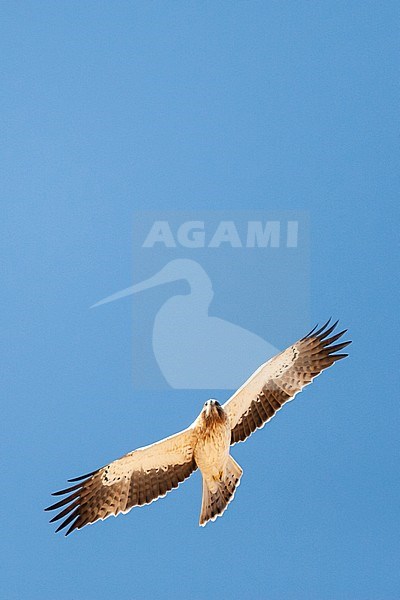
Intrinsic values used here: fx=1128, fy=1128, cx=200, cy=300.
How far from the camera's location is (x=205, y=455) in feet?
12.7

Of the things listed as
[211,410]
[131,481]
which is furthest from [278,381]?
[131,481]

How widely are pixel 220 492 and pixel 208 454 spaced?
19 cm

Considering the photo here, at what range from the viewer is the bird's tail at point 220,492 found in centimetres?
396

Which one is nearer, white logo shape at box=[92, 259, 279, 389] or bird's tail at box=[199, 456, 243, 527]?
bird's tail at box=[199, 456, 243, 527]

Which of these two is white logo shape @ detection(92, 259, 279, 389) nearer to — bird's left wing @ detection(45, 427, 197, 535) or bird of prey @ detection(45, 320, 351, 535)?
bird of prey @ detection(45, 320, 351, 535)

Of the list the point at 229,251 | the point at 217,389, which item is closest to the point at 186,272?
the point at 229,251

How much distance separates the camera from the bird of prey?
3.83 m

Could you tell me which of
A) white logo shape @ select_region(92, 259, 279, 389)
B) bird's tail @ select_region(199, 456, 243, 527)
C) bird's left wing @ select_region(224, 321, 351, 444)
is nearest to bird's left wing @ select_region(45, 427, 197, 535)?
bird's tail @ select_region(199, 456, 243, 527)

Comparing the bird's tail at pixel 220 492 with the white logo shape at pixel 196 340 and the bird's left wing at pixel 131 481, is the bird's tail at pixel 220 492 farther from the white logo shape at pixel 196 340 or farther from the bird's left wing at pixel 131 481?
the white logo shape at pixel 196 340

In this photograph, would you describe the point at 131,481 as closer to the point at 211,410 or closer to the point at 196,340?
the point at 211,410

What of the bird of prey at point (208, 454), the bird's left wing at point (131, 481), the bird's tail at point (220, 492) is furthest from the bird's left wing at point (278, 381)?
the bird's left wing at point (131, 481)

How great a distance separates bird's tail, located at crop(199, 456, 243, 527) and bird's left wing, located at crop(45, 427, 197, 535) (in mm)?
113

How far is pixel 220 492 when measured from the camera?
3973 mm

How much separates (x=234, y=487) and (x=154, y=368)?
626 mm
